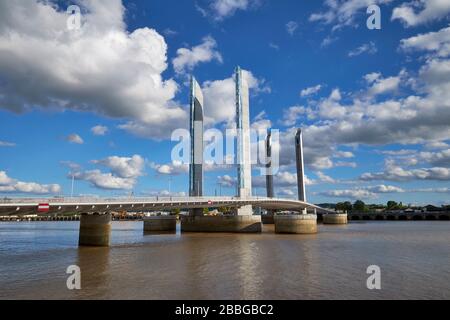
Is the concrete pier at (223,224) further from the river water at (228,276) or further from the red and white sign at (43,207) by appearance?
the red and white sign at (43,207)

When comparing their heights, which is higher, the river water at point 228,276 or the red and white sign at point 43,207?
the red and white sign at point 43,207

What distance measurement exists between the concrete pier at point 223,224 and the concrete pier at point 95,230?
33609 millimetres

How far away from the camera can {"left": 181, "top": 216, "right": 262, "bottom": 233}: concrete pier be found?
73.9m

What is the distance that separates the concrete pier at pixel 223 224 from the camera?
7394 centimetres

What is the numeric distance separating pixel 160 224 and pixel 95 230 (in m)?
38.5

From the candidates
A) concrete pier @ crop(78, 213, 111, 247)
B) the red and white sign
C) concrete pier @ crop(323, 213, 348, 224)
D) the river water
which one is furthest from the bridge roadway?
concrete pier @ crop(323, 213, 348, 224)

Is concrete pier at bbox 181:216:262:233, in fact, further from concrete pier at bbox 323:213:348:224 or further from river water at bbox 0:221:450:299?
concrete pier at bbox 323:213:348:224

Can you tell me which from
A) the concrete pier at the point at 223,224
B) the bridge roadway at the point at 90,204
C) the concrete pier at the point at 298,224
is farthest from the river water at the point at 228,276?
the concrete pier at the point at 223,224

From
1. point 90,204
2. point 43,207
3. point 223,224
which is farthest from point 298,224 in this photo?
point 43,207

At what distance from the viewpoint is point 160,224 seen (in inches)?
3231

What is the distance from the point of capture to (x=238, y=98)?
110m
